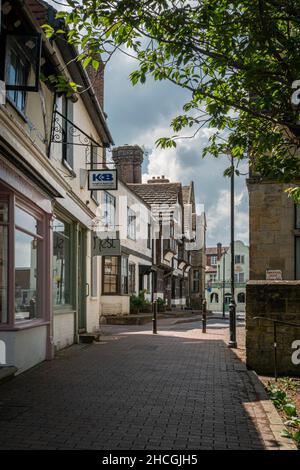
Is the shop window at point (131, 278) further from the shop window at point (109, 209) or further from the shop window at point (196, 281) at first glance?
the shop window at point (196, 281)

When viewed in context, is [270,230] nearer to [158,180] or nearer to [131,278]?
[131,278]

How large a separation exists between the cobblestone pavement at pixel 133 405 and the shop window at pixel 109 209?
1218 cm

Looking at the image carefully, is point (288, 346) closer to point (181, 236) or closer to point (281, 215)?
point (281, 215)

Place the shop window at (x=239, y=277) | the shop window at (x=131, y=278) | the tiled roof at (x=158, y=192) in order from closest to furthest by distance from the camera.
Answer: the shop window at (x=131, y=278)
the tiled roof at (x=158, y=192)
the shop window at (x=239, y=277)

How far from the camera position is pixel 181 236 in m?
49.0

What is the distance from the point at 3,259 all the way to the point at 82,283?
22.8 ft

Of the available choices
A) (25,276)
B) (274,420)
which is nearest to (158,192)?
(25,276)

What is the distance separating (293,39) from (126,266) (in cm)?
2266

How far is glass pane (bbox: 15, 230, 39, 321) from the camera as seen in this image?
1008cm

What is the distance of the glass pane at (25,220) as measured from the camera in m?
10.0

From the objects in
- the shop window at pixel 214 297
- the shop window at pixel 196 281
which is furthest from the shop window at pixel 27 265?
the shop window at pixel 214 297

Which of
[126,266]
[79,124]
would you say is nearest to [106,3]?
[79,124]

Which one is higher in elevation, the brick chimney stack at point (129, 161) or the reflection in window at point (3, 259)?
the brick chimney stack at point (129, 161)

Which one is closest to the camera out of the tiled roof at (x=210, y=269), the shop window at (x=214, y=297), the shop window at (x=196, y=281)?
the shop window at (x=196, y=281)
